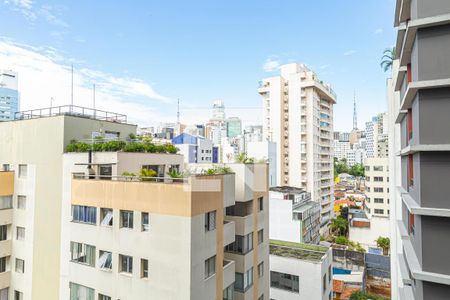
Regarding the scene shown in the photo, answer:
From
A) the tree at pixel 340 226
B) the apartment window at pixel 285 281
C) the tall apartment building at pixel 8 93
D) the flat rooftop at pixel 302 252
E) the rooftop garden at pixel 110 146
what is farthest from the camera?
the tree at pixel 340 226

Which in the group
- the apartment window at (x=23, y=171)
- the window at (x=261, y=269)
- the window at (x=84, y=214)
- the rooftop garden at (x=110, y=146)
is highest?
the rooftop garden at (x=110, y=146)

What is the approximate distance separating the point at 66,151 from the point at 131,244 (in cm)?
638

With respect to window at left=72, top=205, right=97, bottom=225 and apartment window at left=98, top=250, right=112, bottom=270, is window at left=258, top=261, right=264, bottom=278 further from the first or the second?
window at left=72, top=205, right=97, bottom=225

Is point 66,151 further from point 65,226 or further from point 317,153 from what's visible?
point 317,153

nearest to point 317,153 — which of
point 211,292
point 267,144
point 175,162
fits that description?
point 267,144

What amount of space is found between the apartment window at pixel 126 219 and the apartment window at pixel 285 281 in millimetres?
13592

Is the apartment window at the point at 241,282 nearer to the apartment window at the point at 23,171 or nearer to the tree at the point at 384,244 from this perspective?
the apartment window at the point at 23,171


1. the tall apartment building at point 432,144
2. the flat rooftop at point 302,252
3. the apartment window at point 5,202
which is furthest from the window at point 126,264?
the flat rooftop at point 302,252

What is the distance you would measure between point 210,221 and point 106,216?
4.51 m

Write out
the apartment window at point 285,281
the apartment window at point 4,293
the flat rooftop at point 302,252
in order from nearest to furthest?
the apartment window at point 4,293
the apartment window at point 285,281
the flat rooftop at point 302,252

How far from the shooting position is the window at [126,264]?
435 inches

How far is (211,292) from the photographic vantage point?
10.8 meters

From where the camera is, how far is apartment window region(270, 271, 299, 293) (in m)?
20.0

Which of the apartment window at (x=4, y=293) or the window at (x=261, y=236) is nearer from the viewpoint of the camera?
the window at (x=261, y=236)
